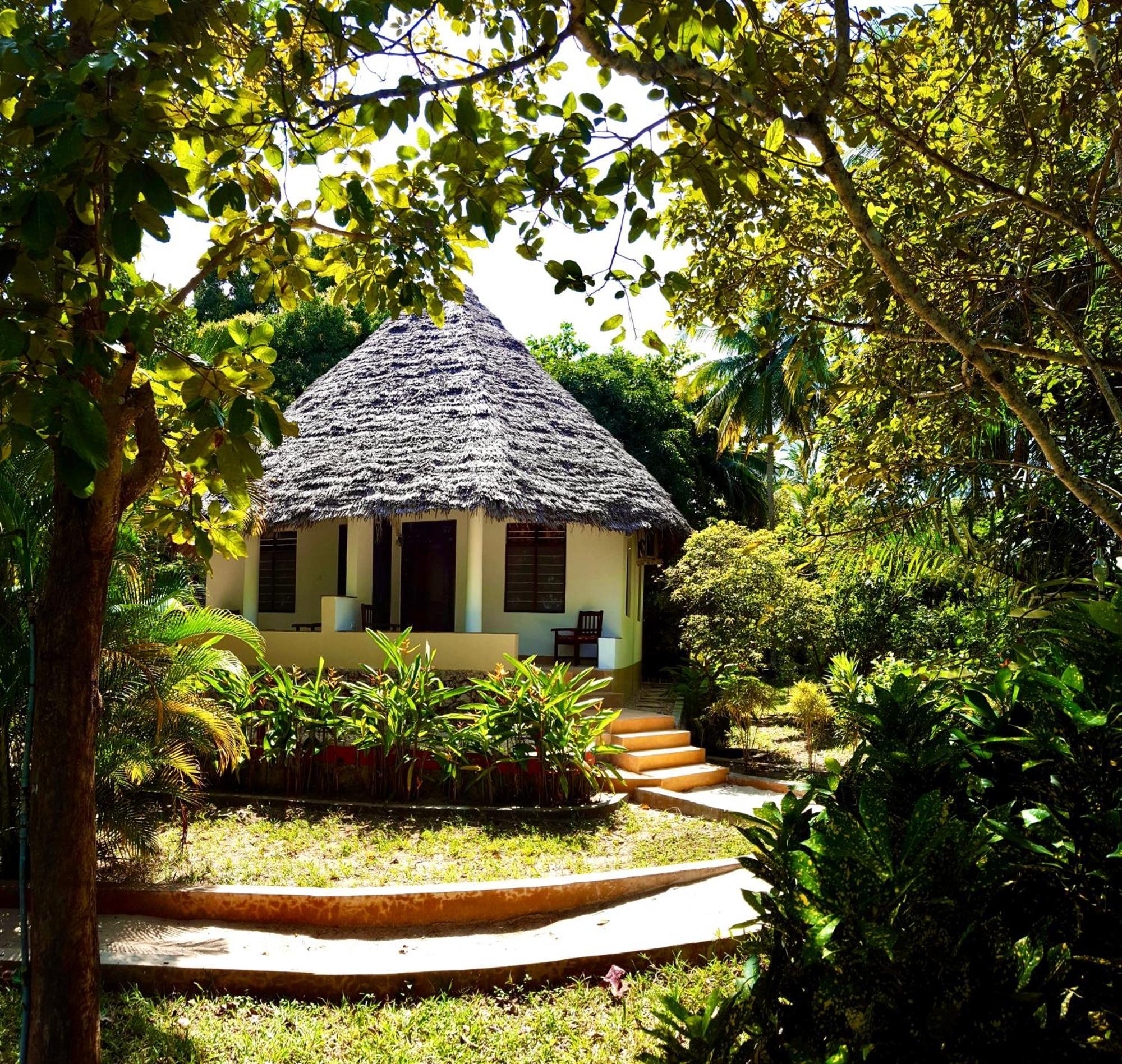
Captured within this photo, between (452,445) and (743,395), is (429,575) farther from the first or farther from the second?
(743,395)

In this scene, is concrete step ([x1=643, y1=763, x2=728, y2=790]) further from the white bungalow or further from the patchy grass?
the white bungalow

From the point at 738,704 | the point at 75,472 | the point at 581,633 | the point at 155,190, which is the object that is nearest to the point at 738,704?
the point at 738,704

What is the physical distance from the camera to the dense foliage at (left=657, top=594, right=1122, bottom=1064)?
77.6 inches

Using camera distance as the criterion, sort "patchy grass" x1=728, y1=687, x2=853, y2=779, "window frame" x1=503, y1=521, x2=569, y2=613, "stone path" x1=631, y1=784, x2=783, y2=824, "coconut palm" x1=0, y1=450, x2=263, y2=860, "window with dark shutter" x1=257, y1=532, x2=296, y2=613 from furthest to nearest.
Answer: "window with dark shutter" x1=257, y1=532, x2=296, y2=613 < "window frame" x1=503, y1=521, x2=569, y2=613 < "patchy grass" x1=728, y1=687, x2=853, y2=779 < "stone path" x1=631, y1=784, x2=783, y2=824 < "coconut palm" x1=0, y1=450, x2=263, y2=860

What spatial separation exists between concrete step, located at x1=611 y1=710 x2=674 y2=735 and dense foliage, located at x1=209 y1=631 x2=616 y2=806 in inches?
67.9

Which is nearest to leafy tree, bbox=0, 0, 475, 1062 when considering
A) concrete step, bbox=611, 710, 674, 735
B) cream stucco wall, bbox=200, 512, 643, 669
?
concrete step, bbox=611, 710, 674, 735

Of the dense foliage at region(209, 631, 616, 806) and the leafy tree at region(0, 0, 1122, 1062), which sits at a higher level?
the leafy tree at region(0, 0, 1122, 1062)

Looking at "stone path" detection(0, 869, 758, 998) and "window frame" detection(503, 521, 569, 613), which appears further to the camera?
"window frame" detection(503, 521, 569, 613)

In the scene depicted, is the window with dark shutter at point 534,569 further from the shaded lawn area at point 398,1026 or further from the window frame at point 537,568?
the shaded lawn area at point 398,1026

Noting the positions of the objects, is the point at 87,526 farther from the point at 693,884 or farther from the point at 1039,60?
the point at 1039,60

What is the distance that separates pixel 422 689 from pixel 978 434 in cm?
532

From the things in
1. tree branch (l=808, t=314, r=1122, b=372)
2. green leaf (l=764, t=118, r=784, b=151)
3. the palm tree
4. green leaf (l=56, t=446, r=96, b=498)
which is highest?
the palm tree

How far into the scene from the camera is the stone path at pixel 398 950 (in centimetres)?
472

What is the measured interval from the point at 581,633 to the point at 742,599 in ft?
8.72
